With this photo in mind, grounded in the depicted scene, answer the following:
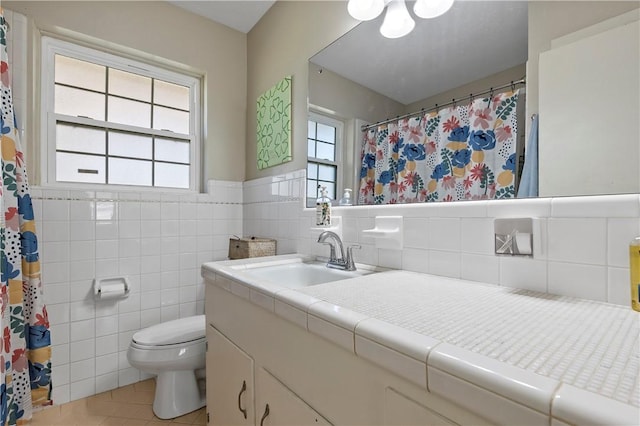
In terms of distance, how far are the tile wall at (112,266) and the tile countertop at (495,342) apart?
1.46 metres

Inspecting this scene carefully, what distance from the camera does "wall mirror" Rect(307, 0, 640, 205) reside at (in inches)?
28.5

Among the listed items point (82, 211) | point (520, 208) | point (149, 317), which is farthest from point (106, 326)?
point (520, 208)

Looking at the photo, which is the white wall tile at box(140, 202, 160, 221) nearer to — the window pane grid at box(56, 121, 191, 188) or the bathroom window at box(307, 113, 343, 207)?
the window pane grid at box(56, 121, 191, 188)

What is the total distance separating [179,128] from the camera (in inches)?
86.7

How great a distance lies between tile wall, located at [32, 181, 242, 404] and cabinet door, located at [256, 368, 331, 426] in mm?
1414

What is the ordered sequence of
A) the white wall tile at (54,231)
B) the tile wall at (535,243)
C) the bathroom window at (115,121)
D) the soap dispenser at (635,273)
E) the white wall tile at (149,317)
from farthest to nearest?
the white wall tile at (149,317)
the bathroom window at (115,121)
the white wall tile at (54,231)
the tile wall at (535,243)
the soap dispenser at (635,273)

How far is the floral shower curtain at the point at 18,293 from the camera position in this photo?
1.32 meters

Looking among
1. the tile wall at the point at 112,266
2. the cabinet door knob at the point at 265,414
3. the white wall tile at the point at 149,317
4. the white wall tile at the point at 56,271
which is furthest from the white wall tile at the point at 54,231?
the cabinet door knob at the point at 265,414

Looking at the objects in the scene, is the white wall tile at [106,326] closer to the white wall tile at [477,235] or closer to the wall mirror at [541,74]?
the wall mirror at [541,74]

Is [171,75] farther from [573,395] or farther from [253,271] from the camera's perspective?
[573,395]

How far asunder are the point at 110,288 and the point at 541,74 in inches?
87.3

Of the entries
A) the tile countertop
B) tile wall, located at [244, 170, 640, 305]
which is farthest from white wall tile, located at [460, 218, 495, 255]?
the tile countertop

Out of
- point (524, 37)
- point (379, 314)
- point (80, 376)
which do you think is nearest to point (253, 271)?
point (379, 314)

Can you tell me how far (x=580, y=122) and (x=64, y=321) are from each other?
2.46m
